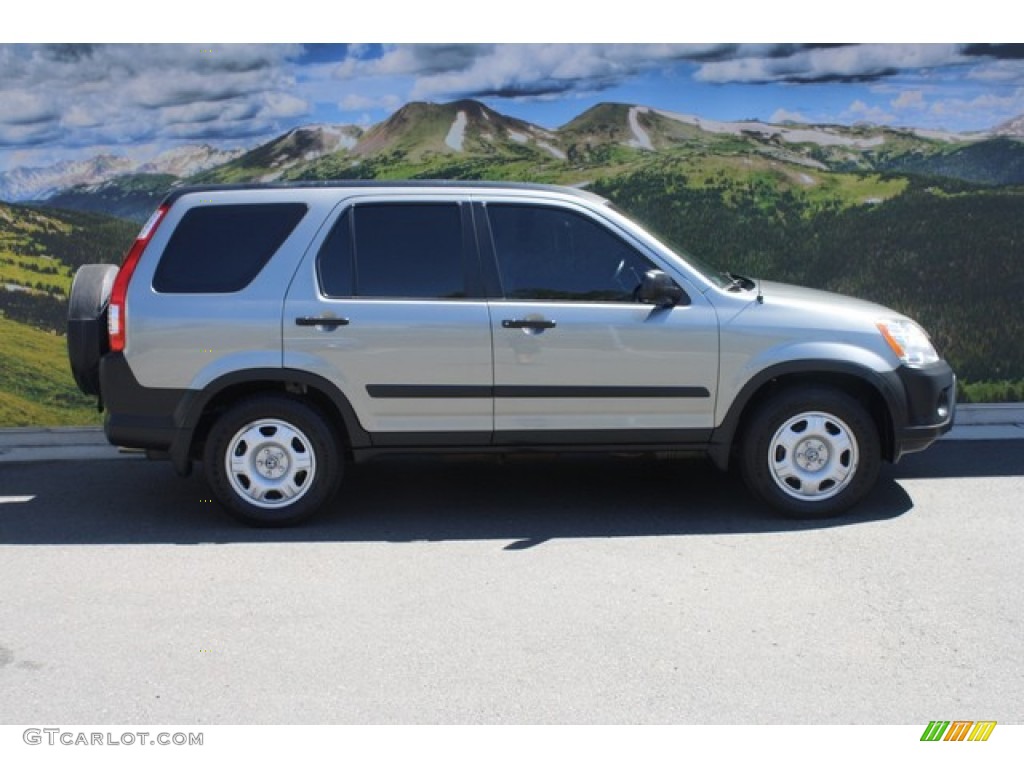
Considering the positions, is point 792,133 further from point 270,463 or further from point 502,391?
point 270,463

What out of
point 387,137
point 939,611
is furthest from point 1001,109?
point 939,611

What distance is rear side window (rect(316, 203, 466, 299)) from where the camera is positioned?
6.23 m

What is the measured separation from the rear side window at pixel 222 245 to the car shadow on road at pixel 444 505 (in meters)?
1.33

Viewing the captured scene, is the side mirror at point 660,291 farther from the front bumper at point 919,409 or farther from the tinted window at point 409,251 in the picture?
the front bumper at point 919,409

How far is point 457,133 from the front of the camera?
925 centimetres

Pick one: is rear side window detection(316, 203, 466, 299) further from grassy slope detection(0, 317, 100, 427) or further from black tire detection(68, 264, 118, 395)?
grassy slope detection(0, 317, 100, 427)

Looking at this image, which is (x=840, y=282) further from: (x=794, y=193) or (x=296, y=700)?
(x=296, y=700)

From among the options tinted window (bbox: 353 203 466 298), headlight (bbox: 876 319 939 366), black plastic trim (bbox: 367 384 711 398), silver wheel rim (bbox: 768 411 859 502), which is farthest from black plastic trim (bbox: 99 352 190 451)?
headlight (bbox: 876 319 939 366)

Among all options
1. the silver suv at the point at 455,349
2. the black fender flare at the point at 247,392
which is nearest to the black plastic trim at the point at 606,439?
the silver suv at the point at 455,349

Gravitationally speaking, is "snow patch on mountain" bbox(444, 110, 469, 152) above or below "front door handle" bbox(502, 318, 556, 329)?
above

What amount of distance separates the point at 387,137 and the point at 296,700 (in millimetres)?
5869

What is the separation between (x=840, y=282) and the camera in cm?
942

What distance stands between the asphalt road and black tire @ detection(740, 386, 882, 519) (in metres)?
0.15

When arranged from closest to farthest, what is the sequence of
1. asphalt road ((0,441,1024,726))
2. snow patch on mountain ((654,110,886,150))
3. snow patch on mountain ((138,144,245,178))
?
asphalt road ((0,441,1024,726)), snow patch on mountain ((138,144,245,178)), snow patch on mountain ((654,110,886,150))
